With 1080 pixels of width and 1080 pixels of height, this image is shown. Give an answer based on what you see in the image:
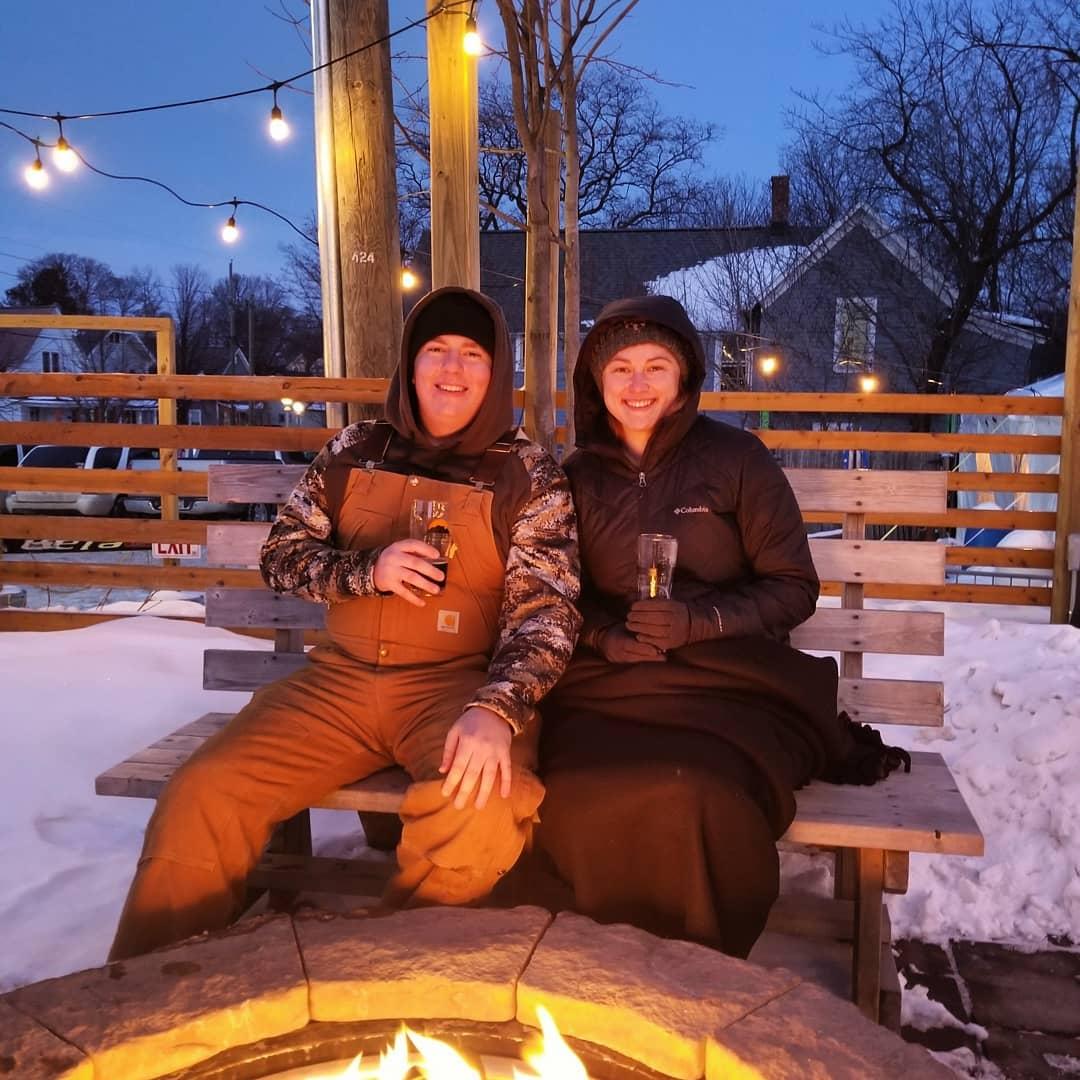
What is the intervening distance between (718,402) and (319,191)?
316 cm

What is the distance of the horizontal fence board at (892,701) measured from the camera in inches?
122

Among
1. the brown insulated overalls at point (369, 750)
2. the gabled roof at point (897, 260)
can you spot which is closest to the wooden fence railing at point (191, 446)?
the brown insulated overalls at point (369, 750)

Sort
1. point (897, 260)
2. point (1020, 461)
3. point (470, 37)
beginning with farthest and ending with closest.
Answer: point (897, 260), point (1020, 461), point (470, 37)

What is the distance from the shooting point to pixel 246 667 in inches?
137

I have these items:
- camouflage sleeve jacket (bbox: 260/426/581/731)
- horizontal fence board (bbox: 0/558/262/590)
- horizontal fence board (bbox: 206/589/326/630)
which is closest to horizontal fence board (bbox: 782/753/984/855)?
camouflage sleeve jacket (bbox: 260/426/581/731)

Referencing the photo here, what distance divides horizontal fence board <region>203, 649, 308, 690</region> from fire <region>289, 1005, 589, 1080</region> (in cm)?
191

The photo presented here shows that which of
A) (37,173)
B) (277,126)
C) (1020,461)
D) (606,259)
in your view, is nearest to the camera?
(277,126)

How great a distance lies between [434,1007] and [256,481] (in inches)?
88.4

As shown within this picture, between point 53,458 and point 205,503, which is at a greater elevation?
point 53,458

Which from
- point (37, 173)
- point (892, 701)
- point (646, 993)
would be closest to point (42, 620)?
point (37, 173)

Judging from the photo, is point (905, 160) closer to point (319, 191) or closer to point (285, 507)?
point (319, 191)

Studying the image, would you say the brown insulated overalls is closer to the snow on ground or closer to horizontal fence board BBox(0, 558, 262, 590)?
the snow on ground

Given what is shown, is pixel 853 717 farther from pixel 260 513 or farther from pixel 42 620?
pixel 260 513

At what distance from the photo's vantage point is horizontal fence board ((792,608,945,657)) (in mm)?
3150
